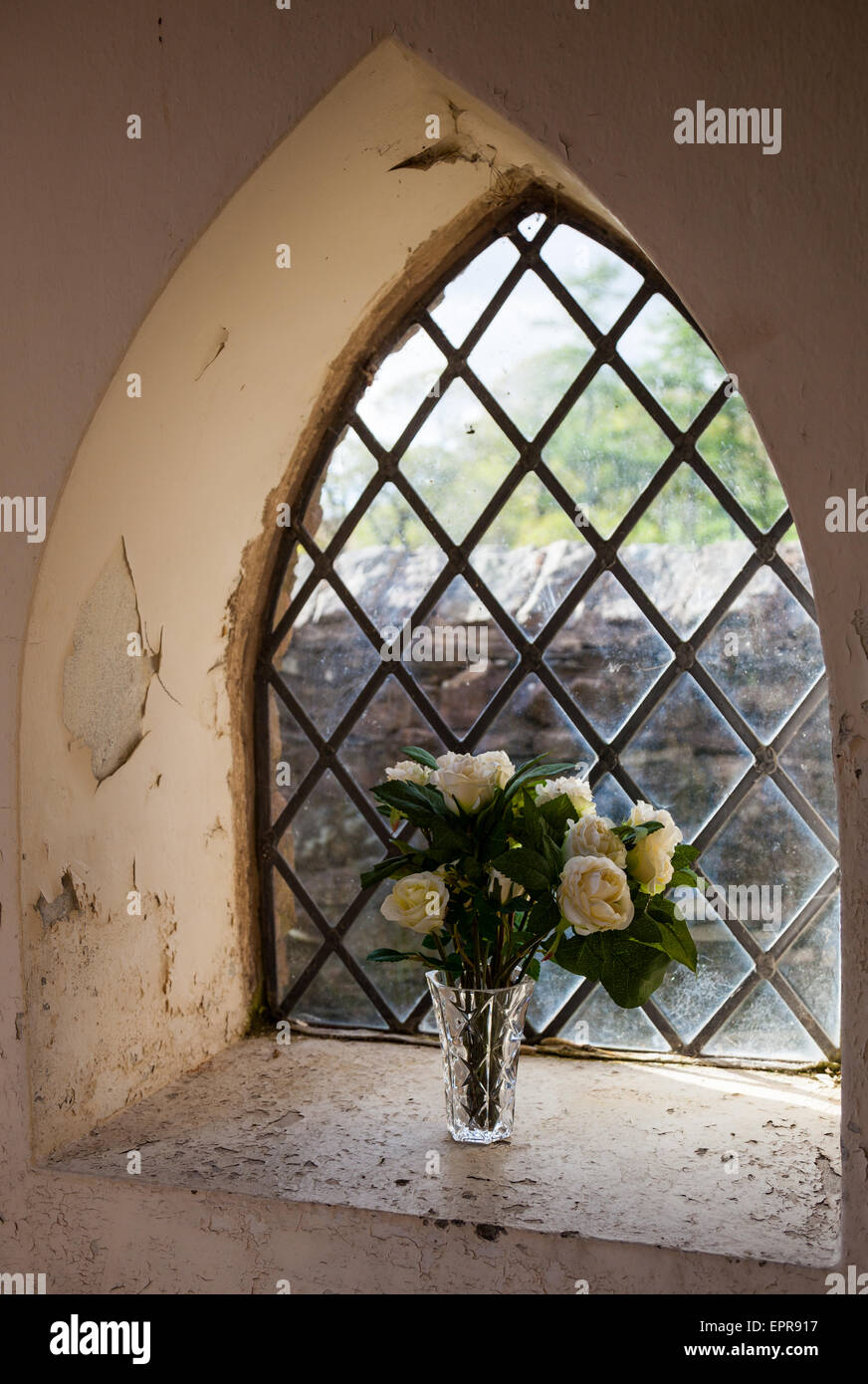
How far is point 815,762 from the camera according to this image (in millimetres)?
1265

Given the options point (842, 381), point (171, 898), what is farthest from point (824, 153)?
point (171, 898)

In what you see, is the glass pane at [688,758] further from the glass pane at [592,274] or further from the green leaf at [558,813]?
the glass pane at [592,274]

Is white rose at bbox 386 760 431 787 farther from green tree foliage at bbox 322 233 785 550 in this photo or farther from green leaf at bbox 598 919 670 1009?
green tree foliage at bbox 322 233 785 550

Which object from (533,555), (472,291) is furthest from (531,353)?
(533,555)

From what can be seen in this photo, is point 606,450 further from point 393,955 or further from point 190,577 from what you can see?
point 393,955

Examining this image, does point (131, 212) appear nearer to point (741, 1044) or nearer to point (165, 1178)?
point (165, 1178)

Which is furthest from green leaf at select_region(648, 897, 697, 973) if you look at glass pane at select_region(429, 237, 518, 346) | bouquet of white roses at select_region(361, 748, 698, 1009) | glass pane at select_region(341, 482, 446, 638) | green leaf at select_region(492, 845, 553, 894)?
glass pane at select_region(429, 237, 518, 346)

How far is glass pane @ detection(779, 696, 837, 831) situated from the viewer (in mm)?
1259

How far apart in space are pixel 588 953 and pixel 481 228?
0.87 m

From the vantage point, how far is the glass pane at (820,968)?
1.26 m

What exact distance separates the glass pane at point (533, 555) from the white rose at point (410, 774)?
29 centimetres

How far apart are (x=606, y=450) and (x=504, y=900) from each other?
553 millimetres

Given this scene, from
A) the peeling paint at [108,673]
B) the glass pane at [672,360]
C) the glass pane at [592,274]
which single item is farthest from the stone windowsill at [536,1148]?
the glass pane at [592,274]

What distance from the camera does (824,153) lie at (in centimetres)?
93
